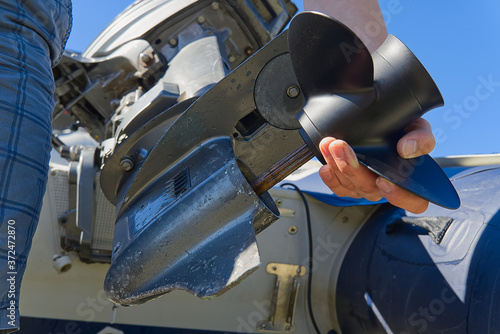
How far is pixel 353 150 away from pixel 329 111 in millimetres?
103

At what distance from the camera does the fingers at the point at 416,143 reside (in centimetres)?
99

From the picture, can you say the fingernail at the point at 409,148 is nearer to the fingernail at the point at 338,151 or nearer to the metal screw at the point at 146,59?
the fingernail at the point at 338,151

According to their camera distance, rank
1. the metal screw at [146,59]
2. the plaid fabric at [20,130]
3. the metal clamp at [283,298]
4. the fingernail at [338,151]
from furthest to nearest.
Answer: the metal screw at [146,59]
the metal clamp at [283,298]
the fingernail at [338,151]
the plaid fabric at [20,130]

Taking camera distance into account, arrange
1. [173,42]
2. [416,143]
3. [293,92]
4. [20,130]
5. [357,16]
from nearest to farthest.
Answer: [20,130] < [416,143] < [293,92] < [357,16] < [173,42]

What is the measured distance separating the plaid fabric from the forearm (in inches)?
33.8

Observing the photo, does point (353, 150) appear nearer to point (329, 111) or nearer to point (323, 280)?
point (329, 111)

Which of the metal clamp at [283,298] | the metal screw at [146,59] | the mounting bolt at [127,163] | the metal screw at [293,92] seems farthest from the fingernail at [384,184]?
the metal screw at [146,59]

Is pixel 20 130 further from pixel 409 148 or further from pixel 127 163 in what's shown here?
pixel 409 148

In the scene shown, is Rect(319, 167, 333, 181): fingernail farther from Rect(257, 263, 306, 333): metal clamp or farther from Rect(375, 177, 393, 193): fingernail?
Rect(257, 263, 306, 333): metal clamp

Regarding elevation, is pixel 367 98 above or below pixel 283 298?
above

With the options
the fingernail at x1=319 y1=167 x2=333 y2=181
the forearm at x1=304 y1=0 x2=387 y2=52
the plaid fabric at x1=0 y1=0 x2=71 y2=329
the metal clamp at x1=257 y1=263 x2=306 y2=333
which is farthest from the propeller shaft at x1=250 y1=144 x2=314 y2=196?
the metal clamp at x1=257 y1=263 x2=306 y2=333

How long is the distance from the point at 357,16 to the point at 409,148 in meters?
0.72

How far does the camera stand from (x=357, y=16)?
155 cm

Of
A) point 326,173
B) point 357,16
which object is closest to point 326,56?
point 326,173
